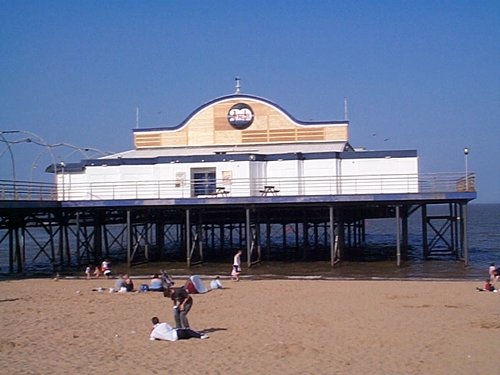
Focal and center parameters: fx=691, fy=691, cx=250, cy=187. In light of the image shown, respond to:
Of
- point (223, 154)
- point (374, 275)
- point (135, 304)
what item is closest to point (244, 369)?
point (135, 304)

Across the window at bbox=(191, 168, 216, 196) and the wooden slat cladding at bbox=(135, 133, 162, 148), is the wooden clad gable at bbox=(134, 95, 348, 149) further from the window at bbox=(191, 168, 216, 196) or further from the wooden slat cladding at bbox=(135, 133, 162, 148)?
the window at bbox=(191, 168, 216, 196)

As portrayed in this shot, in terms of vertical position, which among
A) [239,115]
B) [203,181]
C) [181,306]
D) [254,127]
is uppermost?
[239,115]

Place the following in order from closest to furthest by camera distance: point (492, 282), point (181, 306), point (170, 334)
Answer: point (170, 334) < point (181, 306) < point (492, 282)

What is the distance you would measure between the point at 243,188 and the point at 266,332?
Answer: 16.3 m

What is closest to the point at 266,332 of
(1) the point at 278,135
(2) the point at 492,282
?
(2) the point at 492,282

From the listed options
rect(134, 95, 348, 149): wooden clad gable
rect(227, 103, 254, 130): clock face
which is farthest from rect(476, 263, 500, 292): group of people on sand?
rect(227, 103, 254, 130): clock face

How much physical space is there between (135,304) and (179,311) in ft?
17.0

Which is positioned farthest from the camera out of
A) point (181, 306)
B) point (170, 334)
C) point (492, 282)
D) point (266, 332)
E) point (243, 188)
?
point (243, 188)

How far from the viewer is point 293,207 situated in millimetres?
29109

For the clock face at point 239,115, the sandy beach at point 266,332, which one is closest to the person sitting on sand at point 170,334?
the sandy beach at point 266,332

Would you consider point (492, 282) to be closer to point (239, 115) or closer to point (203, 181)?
point (203, 181)

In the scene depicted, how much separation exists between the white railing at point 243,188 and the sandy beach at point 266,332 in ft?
25.2

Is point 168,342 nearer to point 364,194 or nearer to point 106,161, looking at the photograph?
point 364,194

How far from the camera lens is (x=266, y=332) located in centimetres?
1325
